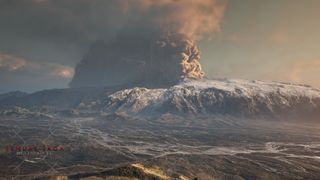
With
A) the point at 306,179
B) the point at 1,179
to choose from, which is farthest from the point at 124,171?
the point at 306,179

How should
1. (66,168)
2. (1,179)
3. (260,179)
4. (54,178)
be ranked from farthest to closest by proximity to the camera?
(66,168), (260,179), (1,179), (54,178)

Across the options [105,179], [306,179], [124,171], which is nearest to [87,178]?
[105,179]

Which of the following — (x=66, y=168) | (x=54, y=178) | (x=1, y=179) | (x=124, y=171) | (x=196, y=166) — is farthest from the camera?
(x=196, y=166)

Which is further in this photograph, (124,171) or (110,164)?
(110,164)

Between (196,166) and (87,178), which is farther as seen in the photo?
(196,166)

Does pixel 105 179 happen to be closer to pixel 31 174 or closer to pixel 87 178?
pixel 87 178

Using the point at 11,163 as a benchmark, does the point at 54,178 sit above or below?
above

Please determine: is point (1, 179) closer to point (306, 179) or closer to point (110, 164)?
point (110, 164)

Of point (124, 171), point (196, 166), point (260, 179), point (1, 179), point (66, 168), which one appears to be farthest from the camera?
point (196, 166)

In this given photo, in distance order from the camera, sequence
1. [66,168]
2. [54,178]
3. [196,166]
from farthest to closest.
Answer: [196,166] < [66,168] < [54,178]
